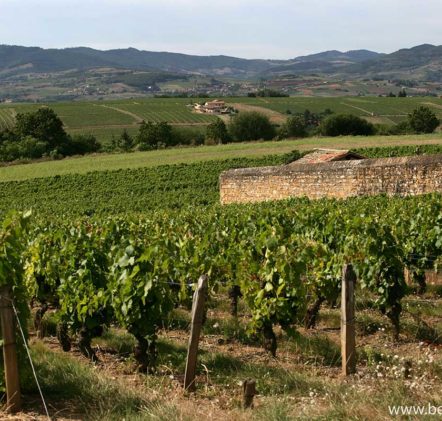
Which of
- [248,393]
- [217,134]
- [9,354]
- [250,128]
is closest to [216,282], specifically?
[248,393]

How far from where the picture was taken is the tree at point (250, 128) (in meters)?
68.2

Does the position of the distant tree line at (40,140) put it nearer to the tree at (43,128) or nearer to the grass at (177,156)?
the tree at (43,128)

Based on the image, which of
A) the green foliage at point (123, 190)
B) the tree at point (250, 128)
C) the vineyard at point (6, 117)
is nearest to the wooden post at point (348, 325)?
the green foliage at point (123, 190)

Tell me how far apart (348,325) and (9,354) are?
3440 mm

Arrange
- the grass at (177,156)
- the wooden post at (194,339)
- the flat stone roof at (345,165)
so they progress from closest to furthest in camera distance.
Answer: the wooden post at (194,339) → the flat stone roof at (345,165) → the grass at (177,156)

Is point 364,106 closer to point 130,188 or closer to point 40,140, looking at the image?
point 40,140

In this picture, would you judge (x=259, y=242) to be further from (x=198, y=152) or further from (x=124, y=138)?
(x=124, y=138)

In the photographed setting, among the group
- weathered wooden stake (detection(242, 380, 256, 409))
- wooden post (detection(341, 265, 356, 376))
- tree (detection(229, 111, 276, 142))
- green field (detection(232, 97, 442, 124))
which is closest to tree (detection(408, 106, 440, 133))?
tree (detection(229, 111, 276, 142))

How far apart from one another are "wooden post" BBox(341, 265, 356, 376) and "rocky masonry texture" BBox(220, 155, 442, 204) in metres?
13.5

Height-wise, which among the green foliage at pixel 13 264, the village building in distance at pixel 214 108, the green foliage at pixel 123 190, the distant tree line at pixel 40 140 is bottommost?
the green foliage at pixel 123 190

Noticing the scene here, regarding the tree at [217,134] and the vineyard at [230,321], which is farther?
the tree at [217,134]

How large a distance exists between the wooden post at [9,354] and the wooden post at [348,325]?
10.9 feet

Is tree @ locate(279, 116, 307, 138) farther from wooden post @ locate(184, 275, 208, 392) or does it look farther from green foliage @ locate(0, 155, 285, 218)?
wooden post @ locate(184, 275, 208, 392)

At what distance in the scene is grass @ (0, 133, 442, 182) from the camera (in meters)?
43.8
